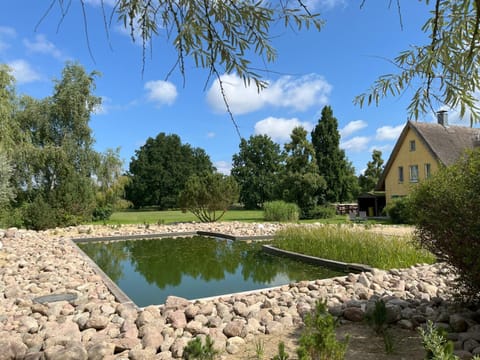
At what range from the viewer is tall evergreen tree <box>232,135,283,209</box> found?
160 feet

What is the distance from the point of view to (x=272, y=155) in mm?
51219

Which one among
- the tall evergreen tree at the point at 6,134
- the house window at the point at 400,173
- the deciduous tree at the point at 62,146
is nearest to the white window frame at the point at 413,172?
the house window at the point at 400,173

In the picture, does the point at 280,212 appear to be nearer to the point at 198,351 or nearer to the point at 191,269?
the point at 191,269

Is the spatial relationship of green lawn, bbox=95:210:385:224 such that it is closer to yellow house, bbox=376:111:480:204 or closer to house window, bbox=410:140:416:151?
yellow house, bbox=376:111:480:204

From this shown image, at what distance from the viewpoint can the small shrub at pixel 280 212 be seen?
2109cm

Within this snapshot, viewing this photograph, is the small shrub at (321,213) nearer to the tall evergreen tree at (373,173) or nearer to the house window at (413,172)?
the house window at (413,172)

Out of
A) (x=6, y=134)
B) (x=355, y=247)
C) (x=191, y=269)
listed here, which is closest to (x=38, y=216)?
(x=6, y=134)

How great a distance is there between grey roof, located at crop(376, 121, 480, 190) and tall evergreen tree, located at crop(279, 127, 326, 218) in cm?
524

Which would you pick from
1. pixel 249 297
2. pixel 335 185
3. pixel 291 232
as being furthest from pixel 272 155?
pixel 249 297

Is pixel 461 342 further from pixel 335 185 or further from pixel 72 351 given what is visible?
pixel 335 185

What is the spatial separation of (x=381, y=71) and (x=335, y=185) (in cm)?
3242

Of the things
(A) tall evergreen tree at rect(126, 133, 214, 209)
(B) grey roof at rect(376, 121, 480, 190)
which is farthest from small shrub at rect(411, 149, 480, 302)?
(A) tall evergreen tree at rect(126, 133, 214, 209)

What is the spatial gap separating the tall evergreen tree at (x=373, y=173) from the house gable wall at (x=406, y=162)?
30.4 feet

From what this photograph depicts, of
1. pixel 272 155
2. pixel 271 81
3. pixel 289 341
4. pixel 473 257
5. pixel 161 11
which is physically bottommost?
pixel 289 341
